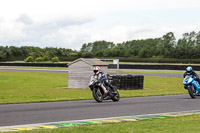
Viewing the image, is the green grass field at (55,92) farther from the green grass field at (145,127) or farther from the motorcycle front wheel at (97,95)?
the green grass field at (145,127)

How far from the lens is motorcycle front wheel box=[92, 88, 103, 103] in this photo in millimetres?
16203

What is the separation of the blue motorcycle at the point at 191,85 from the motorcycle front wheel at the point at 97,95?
167 inches

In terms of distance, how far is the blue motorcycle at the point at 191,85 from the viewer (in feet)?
59.9

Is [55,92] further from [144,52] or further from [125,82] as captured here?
[144,52]

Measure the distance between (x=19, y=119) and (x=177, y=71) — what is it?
45679 millimetres

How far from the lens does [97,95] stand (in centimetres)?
1631

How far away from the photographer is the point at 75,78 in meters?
26.5

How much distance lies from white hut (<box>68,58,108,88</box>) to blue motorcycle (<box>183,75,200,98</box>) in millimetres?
8221

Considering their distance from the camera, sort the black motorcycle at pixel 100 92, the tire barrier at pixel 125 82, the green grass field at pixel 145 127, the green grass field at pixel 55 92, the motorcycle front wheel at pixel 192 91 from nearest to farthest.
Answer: the green grass field at pixel 145 127
the black motorcycle at pixel 100 92
the motorcycle front wheel at pixel 192 91
the green grass field at pixel 55 92
the tire barrier at pixel 125 82

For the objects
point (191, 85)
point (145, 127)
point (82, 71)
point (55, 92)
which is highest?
point (82, 71)

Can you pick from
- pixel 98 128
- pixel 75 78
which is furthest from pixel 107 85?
pixel 75 78

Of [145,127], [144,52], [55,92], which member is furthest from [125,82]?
[144,52]

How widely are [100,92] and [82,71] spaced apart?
9.39 m

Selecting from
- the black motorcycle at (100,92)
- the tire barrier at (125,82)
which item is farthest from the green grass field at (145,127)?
the tire barrier at (125,82)
